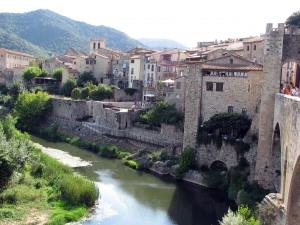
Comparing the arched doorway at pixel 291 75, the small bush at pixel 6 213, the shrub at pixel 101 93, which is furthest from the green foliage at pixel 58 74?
the small bush at pixel 6 213

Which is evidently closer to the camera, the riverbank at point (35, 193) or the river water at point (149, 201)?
the riverbank at point (35, 193)

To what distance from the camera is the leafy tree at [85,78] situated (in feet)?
192

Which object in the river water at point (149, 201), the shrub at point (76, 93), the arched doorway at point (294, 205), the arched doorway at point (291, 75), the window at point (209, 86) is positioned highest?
the arched doorway at point (291, 75)

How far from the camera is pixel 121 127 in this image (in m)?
42.9

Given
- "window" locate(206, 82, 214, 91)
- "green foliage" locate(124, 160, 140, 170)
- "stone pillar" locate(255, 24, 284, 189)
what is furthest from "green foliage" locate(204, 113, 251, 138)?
"green foliage" locate(124, 160, 140, 170)

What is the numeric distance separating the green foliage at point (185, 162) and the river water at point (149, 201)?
728 mm

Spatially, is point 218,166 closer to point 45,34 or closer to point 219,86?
point 219,86

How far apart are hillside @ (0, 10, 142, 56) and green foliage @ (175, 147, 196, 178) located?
9269 cm

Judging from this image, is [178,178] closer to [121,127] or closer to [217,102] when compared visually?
[217,102]

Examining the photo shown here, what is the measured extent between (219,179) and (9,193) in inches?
460

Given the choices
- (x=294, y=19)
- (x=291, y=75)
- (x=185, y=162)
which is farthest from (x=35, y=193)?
(x=294, y=19)

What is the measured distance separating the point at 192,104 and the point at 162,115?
5.13 metres

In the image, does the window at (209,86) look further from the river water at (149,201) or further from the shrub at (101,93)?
the shrub at (101,93)

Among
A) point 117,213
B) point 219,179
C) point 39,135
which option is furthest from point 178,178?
point 39,135
